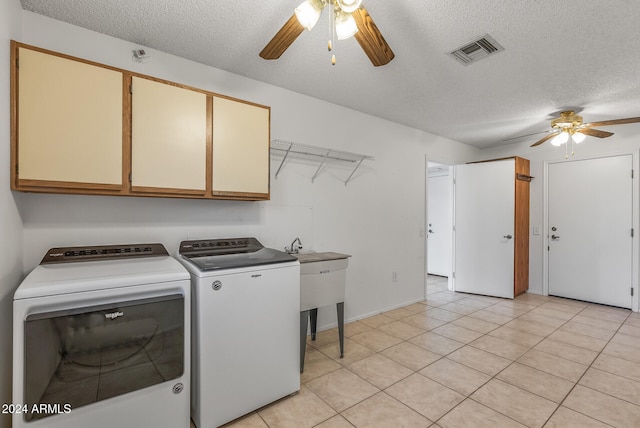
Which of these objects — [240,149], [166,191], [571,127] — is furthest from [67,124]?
[571,127]

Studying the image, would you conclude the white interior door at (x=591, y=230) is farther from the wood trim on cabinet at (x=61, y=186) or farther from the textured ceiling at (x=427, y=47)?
the wood trim on cabinet at (x=61, y=186)

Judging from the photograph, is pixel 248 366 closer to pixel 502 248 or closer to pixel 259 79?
pixel 259 79

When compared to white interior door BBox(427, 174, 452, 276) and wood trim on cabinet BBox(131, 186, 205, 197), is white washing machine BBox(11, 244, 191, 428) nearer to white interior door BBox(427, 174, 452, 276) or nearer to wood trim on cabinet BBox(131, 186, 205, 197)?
wood trim on cabinet BBox(131, 186, 205, 197)

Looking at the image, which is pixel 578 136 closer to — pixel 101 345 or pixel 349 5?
pixel 349 5

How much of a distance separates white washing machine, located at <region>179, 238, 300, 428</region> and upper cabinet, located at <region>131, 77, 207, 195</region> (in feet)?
1.70

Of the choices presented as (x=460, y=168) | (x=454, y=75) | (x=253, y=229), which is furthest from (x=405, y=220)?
(x=253, y=229)

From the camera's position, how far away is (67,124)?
162cm

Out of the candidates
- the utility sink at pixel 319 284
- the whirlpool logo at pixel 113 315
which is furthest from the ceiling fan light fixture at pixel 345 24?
the whirlpool logo at pixel 113 315

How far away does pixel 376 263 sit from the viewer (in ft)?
12.0

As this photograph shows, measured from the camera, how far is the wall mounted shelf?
8.99ft

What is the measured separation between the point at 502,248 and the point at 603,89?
2321mm

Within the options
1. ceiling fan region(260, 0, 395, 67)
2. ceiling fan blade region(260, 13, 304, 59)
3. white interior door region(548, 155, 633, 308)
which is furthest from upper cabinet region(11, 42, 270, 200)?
white interior door region(548, 155, 633, 308)

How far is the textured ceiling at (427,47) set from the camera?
1750mm

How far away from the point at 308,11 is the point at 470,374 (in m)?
2.69
